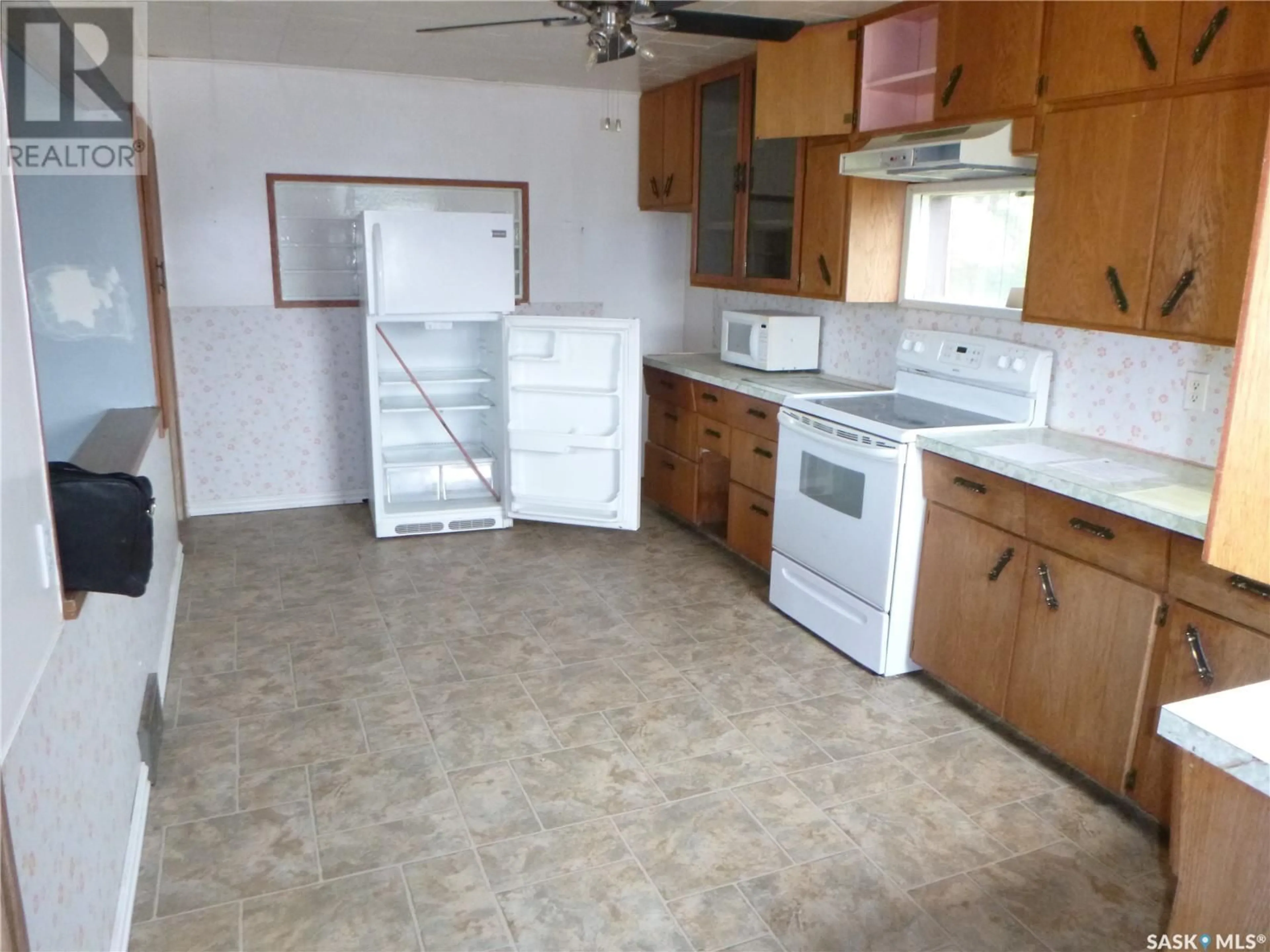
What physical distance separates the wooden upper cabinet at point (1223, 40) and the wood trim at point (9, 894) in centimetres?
282

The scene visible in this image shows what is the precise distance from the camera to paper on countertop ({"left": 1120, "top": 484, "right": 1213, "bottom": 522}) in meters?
2.20

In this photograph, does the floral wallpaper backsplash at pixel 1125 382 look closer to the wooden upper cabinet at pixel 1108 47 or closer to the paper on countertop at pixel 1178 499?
the paper on countertop at pixel 1178 499

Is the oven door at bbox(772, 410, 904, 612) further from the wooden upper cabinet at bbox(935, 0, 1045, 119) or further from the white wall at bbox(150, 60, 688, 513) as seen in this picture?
the white wall at bbox(150, 60, 688, 513)

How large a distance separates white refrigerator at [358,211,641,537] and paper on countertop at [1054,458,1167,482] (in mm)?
2281

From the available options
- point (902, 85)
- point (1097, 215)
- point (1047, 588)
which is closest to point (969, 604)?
point (1047, 588)

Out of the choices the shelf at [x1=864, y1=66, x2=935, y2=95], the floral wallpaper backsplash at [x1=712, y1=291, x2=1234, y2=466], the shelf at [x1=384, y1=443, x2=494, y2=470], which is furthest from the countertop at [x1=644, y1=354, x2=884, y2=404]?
the shelf at [x1=864, y1=66, x2=935, y2=95]

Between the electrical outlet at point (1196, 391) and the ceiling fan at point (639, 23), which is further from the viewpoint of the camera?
the electrical outlet at point (1196, 391)

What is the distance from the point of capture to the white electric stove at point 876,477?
10.3 feet

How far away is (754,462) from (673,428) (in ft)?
2.81

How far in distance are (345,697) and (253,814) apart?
2.14ft

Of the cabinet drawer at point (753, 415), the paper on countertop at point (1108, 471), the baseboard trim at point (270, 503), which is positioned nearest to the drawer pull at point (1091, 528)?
the paper on countertop at point (1108, 471)

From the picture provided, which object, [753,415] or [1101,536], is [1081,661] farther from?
[753,415]

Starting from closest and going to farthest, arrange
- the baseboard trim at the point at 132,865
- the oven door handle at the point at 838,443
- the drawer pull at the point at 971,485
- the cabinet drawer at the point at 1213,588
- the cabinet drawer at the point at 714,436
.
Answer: the baseboard trim at the point at 132,865 < the cabinet drawer at the point at 1213,588 < the drawer pull at the point at 971,485 < the oven door handle at the point at 838,443 < the cabinet drawer at the point at 714,436

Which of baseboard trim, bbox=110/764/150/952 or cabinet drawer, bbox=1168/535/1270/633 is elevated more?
cabinet drawer, bbox=1168/535/1270/633
